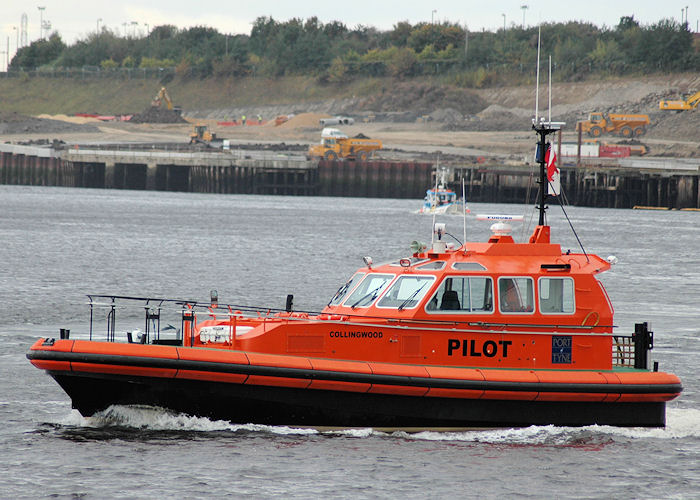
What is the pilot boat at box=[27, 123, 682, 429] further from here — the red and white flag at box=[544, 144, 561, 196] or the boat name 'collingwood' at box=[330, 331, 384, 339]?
the red and white flag at box=[544, 144, 561, 196]

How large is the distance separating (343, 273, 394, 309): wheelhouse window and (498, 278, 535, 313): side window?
1.43 metres

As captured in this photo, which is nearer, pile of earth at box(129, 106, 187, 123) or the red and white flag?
the red and white flag

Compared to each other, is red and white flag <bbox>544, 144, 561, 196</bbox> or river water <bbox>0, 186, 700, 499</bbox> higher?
red and white flag <bbox>544, 144, 561, 196</bbox>

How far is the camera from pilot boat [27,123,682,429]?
13.5 metres

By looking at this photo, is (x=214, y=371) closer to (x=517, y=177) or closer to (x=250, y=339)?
(x=250, y=339)

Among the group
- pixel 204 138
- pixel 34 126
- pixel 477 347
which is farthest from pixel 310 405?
pixel 34 126

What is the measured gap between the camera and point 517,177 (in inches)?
3846

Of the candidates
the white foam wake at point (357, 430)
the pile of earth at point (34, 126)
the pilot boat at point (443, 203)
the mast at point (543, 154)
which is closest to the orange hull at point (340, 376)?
the white foam wake at point (357, 430)

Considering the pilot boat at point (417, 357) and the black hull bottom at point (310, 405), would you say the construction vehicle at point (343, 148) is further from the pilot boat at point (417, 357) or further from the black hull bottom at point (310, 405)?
the black hull bottom at point (310, 405)

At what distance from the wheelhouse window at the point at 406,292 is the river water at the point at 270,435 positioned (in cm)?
165

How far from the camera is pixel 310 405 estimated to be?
13914 mm

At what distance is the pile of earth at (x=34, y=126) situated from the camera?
146m

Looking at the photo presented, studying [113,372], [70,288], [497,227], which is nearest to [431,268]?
[497,227]

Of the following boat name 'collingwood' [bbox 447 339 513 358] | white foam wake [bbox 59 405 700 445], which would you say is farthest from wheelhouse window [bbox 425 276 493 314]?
white foam wake [bbox 59 405 700 445]
